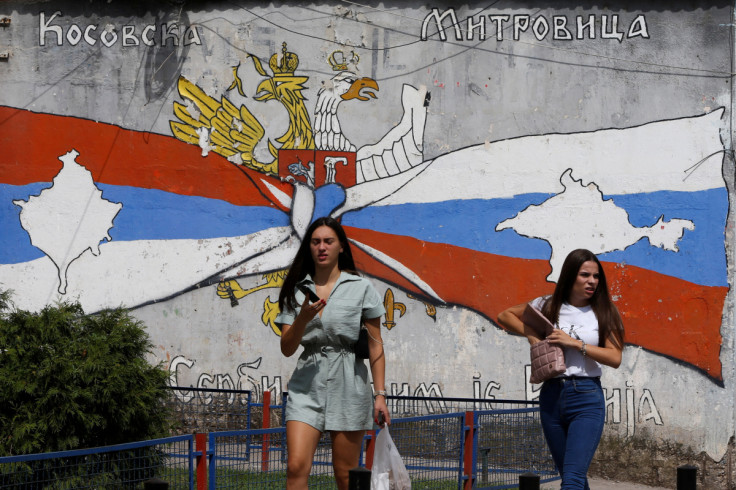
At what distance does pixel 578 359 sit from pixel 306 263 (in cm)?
171

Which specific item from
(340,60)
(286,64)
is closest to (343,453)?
(340,60)

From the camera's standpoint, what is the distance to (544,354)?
6094 millimetres

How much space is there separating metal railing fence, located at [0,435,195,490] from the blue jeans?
2138 mm

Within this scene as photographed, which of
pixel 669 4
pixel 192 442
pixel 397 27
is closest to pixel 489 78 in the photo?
pixel 397 27

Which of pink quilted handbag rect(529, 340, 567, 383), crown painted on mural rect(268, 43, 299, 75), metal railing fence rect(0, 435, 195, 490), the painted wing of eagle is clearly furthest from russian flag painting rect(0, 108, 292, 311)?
pink quilted handbag rect(529, 340, 567, 383)

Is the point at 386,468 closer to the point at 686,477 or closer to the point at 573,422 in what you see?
the point at 573,422

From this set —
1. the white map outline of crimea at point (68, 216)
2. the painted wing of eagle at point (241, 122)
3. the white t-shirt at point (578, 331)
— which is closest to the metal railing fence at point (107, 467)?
the white t-shirt at point (578, 331)

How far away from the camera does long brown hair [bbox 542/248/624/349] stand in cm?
620

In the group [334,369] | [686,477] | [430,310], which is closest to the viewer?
→ [686,477]

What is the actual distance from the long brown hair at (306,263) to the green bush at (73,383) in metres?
2.20

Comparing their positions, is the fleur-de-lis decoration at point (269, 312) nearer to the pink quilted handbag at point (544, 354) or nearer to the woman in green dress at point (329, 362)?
the pink quilted handbag at point (544, 354)

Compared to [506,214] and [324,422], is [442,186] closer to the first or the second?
[506,214]

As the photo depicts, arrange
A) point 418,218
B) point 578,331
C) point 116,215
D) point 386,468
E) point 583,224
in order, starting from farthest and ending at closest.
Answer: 1. point 116,215
2. point 418,218
3. point 583,224
4. point 578,331
5. point 386,468

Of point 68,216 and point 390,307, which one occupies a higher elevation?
point 68,216
